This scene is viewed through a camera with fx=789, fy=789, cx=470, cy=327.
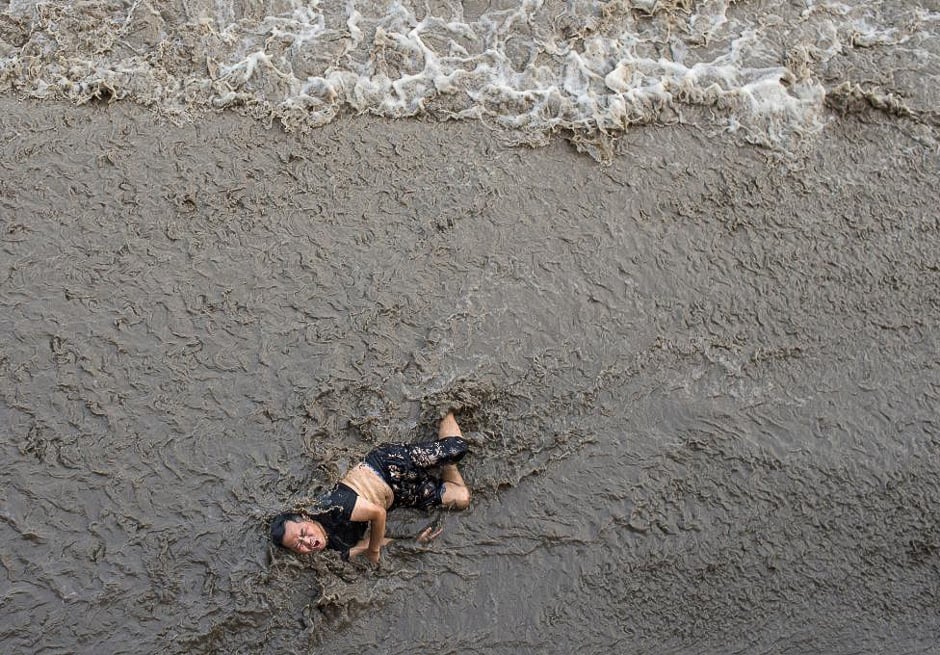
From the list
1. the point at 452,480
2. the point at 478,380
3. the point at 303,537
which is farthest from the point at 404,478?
the point at 478,380

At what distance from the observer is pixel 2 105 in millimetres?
4695

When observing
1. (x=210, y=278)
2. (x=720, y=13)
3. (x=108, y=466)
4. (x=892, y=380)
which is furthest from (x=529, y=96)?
(x=108, y=466)

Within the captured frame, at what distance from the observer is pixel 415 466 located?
150 inches

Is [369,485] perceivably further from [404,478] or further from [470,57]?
[470,57]

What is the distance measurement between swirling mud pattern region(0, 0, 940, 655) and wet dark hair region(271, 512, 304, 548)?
121 mm

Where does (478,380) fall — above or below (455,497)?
above

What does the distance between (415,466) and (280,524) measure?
2.23 feet

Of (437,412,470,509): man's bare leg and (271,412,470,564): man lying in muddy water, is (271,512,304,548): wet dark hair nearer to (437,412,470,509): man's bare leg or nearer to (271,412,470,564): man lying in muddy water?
(271,412,470,564): man lying in muddy water

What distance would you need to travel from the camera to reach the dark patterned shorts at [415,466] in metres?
3.79

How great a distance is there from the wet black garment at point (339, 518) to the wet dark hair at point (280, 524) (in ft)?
0.32

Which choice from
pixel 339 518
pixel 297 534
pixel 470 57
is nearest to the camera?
pixel 297 534

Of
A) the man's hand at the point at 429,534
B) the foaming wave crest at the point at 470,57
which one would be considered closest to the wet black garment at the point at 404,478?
the man's hand at the point at 429,534

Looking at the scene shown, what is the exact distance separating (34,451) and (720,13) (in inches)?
187

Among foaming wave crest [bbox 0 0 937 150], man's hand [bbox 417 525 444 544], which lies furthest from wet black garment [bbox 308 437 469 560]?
foaming wave crest [bbox 0 0 937 150]
